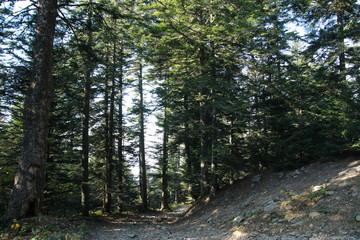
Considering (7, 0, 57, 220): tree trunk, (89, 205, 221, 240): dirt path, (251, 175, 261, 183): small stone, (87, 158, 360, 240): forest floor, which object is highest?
(7, 0, 57, 220): tree trunk

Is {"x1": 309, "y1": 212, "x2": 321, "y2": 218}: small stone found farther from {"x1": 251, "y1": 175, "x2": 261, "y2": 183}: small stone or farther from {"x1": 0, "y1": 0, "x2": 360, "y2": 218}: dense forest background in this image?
{"x1": 251, "y1": 175, "x2": 261, "y2": 183}: small stone

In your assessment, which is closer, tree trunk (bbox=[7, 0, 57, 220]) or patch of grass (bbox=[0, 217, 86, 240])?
patch of grass (bbox=[0, 217, 86, 240])

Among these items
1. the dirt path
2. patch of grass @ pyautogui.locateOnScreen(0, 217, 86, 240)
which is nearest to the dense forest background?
the dirt path

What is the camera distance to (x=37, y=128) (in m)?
6.19

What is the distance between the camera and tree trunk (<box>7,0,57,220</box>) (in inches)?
230

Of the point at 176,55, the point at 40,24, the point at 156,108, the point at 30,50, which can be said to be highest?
the point at 176,55

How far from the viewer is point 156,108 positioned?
1238 cm

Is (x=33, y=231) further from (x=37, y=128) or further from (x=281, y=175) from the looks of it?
(x=281, y=175)

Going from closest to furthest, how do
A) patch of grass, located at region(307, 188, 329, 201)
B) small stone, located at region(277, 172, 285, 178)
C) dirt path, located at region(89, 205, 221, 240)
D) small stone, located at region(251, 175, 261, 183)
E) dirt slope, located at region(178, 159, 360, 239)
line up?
1. dirt slope, located at region(178, 159, 360, 239)
2. patch of grass, located at region(307, 188, 329, 201)
3. dirt path, located at region(89, 205, 221, 240)
4. small stone, located at region(277, 172, 285, 178)
5. small stone, located at region(251, 175, 261, 183)

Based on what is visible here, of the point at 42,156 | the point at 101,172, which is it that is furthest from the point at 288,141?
the point at 101,172

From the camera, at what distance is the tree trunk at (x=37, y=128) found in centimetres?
583

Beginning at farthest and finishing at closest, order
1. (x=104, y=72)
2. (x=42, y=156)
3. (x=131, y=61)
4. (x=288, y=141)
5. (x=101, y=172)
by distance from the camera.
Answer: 1. (x=131, y=61)
2. (x=101, y=172)
3. (x=104, y=72)
4. (x=288, y=141)
5. (x=42, y=156)

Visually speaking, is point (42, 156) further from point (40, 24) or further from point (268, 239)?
point (268, 239)

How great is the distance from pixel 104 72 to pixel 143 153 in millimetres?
7892
